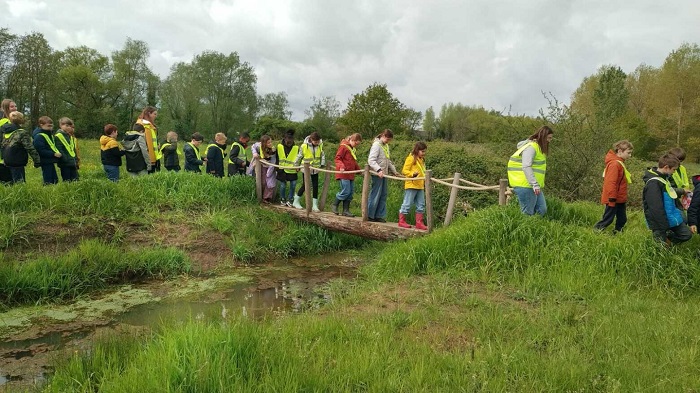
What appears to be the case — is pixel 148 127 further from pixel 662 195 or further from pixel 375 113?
pixel 375 113

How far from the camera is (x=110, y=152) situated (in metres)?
9.20

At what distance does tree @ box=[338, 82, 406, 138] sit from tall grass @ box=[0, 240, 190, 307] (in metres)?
23.5

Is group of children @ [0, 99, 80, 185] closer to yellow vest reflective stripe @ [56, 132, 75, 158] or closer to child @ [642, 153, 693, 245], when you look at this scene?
yellow vest reflective stripe @ [56, 132, 75, 158]

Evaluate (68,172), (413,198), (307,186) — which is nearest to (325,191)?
(307,186)

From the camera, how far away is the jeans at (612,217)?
658 cm

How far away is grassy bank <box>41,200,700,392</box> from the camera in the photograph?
9.66ft

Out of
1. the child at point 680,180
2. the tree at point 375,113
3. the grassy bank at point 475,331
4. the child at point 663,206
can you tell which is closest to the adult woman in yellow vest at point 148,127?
the grassy bank at point 475,331

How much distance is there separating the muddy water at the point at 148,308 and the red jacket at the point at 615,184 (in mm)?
3931

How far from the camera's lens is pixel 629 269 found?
5.53 meters

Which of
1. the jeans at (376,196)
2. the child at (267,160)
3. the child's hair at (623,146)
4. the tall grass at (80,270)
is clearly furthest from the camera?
the child at (267,160)

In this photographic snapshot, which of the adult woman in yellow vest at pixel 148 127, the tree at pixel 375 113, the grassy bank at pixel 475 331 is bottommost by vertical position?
the grassy bank at pixel 475 331

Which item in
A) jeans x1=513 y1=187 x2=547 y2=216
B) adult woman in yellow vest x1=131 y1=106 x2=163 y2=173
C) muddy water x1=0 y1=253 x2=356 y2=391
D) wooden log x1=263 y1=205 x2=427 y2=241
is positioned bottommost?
muddy water x1=0 y1=253 x2=356 y2=391

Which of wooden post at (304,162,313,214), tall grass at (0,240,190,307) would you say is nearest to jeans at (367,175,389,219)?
wooden post at (304,162,313,214)

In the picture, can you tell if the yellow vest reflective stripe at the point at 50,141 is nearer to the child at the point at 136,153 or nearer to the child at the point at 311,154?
the child at the point at 136,153
